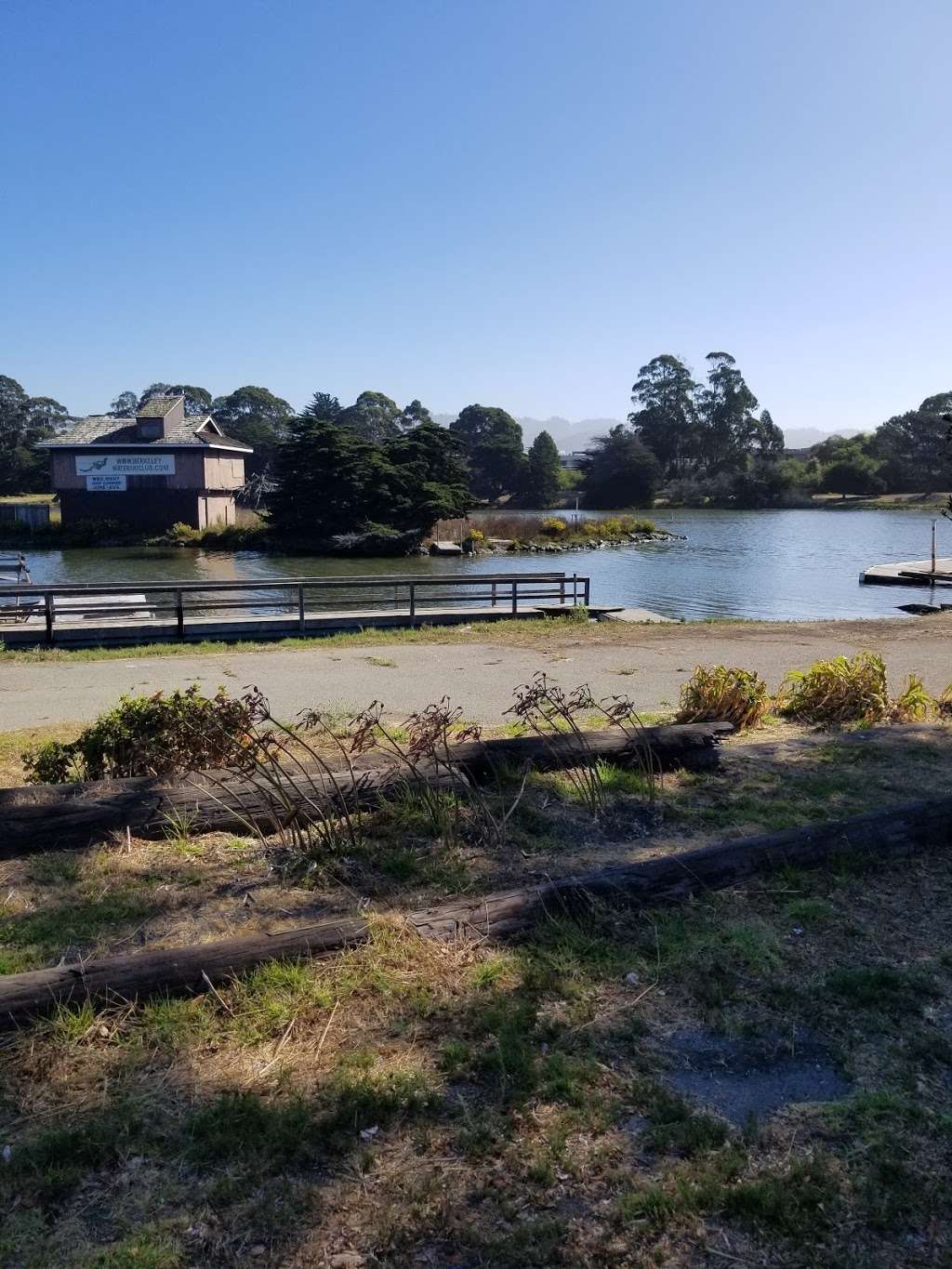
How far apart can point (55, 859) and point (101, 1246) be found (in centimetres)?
266

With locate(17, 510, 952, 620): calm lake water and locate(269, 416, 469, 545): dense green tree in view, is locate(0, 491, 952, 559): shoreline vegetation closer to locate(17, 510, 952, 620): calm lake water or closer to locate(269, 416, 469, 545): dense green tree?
locate(269, 416, 469, 545): dense green tree

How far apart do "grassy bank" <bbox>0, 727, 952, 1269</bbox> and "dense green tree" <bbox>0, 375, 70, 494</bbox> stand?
316 feet

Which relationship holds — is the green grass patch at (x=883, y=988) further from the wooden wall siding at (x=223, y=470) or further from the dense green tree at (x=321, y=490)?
the wooden wall siding at (x=223, y=470)

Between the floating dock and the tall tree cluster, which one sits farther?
the tall tree cluster

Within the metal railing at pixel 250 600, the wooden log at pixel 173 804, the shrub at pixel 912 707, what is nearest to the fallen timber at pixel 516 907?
the wooden log at pixel 173 804

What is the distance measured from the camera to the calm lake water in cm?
3453

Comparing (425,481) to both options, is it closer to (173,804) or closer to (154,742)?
(154,742)

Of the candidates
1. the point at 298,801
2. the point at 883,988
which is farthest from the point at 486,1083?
the point at 298,801

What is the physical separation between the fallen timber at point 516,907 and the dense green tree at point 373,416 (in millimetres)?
131892

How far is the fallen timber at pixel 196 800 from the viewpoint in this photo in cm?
→ 484

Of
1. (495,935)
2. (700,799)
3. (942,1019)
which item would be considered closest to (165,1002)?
(495,935)

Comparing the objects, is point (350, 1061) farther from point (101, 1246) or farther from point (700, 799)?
point (700, 799)

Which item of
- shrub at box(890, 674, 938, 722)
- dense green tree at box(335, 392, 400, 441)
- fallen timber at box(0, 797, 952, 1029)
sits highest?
dense green tree at box(335, 392, 400, 441)

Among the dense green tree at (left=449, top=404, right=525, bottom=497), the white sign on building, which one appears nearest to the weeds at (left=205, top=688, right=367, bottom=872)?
the white sign on building
